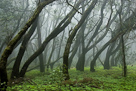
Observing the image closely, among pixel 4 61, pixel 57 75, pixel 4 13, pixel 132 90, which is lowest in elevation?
pixel 132 90

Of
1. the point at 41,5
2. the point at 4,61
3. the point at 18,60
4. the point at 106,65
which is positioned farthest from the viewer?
the point at 106,65

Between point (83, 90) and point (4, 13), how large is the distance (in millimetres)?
9994

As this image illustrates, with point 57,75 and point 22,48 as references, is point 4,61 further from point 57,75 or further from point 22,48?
point 22,48

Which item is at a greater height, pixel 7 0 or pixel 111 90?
pixel 7 0

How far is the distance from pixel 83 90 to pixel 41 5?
4.29 meters

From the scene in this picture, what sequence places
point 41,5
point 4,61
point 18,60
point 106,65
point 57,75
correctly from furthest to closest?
point 106,65, point 18,60, point 41,5, point 4,61, point 57,75

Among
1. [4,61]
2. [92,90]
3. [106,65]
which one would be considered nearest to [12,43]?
[4,61]

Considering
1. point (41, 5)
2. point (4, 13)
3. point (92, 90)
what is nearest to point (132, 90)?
point (92, 90)

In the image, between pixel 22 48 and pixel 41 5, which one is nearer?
pixel 41 5

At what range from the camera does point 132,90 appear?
4832 millimetres

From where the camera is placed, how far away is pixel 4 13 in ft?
34.7

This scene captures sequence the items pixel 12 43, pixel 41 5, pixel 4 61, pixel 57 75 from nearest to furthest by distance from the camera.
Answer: pixel 57 75 → pixel 4 61 → pixel 12 43 → pixel 41 5

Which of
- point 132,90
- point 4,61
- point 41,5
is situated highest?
Result: point 41,5

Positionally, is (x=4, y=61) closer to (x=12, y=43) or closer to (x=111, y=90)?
(x=12, y=43)
